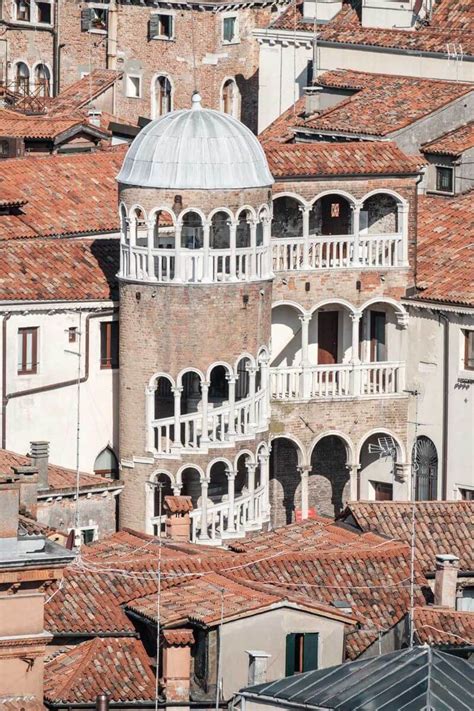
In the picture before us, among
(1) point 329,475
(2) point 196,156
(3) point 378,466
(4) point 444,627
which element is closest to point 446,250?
(3) point 378,466

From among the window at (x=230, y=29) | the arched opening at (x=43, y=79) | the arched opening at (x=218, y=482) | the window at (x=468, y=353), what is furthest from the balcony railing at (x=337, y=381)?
the arched opening at (x=43, y=79)

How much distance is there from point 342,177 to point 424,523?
12337 millimetres

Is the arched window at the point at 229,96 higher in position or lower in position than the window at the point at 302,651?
higher

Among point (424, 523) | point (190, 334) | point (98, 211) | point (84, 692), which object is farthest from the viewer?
point (98, 211)

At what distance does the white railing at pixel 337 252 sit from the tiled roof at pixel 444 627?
1802 cm

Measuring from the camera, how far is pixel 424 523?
2975 inches

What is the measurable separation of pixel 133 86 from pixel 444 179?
108 ft

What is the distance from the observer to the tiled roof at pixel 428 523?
7438 centimetres


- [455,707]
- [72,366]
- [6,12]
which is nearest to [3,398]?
[72,366]

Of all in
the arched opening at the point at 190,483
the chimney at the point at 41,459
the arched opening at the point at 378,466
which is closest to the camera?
the chimney at the point at 41,459

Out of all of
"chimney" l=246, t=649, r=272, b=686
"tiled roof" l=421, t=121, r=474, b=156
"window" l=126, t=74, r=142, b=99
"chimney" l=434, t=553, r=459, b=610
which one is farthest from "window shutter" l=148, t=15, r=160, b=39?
"chimney" l=246, t=649, r=272, b=686

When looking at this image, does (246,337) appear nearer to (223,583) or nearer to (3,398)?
(3,398)

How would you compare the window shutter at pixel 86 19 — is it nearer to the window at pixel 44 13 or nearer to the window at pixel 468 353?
the window at pixel 44 13

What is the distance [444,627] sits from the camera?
6800 cm
